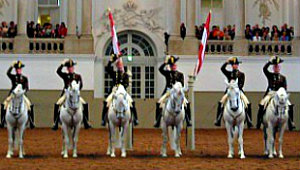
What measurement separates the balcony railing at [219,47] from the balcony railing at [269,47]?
104 cm

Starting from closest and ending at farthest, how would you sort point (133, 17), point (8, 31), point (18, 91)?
point (18, 91), point (8, 31), point (133, 17)

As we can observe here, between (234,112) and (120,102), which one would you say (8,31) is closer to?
(120,102)

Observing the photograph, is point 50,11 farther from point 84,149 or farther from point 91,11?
point 84,149

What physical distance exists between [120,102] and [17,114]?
2.68 metres

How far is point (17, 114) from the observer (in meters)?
16.0

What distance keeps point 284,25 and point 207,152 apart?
16.6m

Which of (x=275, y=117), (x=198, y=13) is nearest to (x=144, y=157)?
(x=275, y=117)

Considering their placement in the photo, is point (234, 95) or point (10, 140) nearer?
point (234, 95)

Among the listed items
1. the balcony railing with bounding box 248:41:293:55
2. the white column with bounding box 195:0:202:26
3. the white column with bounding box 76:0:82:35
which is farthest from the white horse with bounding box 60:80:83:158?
the white column with bounding box 195:0:202:26

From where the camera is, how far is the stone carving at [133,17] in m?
33.8

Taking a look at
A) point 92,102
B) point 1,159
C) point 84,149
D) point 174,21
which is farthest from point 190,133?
point 174,21

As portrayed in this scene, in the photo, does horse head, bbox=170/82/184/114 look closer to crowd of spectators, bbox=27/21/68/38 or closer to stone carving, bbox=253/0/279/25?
crowd of spectators, bbox=27/21/68/38

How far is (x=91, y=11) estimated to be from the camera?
3253 centimetres

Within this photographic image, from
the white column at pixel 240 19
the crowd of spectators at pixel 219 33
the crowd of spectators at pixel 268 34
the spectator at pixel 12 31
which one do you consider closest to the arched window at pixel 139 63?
the crowd of spectators at pixel 219 33
